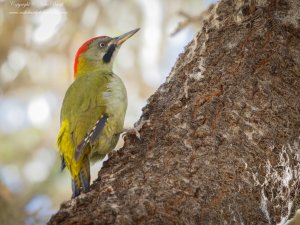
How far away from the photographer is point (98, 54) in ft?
17.2

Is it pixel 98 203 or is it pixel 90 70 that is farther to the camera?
pixel 90 70

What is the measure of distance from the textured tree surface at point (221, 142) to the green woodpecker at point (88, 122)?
0.61 metres

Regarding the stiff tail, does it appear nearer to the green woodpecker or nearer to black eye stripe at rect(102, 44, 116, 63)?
the green woodpecker

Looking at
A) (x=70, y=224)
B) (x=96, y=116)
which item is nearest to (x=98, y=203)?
(x=70, y=224)

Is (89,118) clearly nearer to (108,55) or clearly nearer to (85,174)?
(85,174)

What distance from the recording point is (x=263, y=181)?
2.84m

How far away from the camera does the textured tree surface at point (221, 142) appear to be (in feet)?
8.80

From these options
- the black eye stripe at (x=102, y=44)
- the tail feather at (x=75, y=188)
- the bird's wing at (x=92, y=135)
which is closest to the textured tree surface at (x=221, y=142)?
the tail feather at (x=75, y=188)

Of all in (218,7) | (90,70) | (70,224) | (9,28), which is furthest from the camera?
(9,28)

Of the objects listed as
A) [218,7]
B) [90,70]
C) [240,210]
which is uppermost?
[90,70]

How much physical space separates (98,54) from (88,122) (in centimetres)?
146

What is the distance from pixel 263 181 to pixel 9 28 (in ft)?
16.2

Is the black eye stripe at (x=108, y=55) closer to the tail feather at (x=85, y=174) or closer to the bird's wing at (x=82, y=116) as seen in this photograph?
the bird's wing at (x=82, y=116)

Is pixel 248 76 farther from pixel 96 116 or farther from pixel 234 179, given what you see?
pixel 96 116
